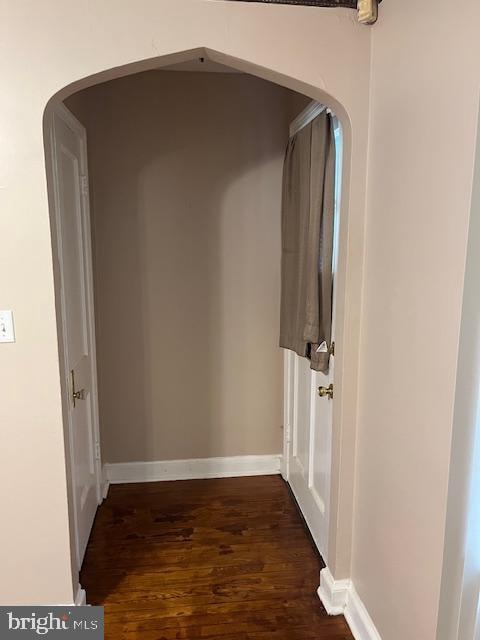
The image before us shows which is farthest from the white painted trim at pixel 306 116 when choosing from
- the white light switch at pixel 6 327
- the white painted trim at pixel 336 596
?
the white painted trim at pixel 336 596

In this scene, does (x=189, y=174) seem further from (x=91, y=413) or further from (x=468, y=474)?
(x=468, y=474)

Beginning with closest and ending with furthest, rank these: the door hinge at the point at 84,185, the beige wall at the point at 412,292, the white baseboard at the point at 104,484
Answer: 1. the beige wall at the point at 412,292
2. the door hinge at the point at 84,185
3. the white baseboard at the point at 104,484

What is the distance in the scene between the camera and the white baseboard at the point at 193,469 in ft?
10.2

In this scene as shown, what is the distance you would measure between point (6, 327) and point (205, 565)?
146cm

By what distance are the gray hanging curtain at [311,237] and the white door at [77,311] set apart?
3.55 feet

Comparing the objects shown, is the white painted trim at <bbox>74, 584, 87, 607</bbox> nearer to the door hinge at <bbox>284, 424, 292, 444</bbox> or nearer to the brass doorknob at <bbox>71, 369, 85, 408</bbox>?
the brass doorknob at <bbox>71, 369, 85, 408</bbox>

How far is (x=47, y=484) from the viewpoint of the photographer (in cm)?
187

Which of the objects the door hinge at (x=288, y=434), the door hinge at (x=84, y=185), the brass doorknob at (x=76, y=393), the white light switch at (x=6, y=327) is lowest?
the door hinge at (x=288, y=434)

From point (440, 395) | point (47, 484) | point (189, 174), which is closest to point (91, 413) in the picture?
point (47, 484)

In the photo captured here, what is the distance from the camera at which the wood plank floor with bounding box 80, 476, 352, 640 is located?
6.52 ft

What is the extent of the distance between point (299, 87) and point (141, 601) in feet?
7.30

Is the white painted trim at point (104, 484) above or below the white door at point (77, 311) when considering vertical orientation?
below

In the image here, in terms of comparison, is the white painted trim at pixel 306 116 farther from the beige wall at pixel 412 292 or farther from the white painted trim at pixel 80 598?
the white painted trim at pixel 80 598

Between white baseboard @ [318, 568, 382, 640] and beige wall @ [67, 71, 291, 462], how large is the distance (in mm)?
1187
